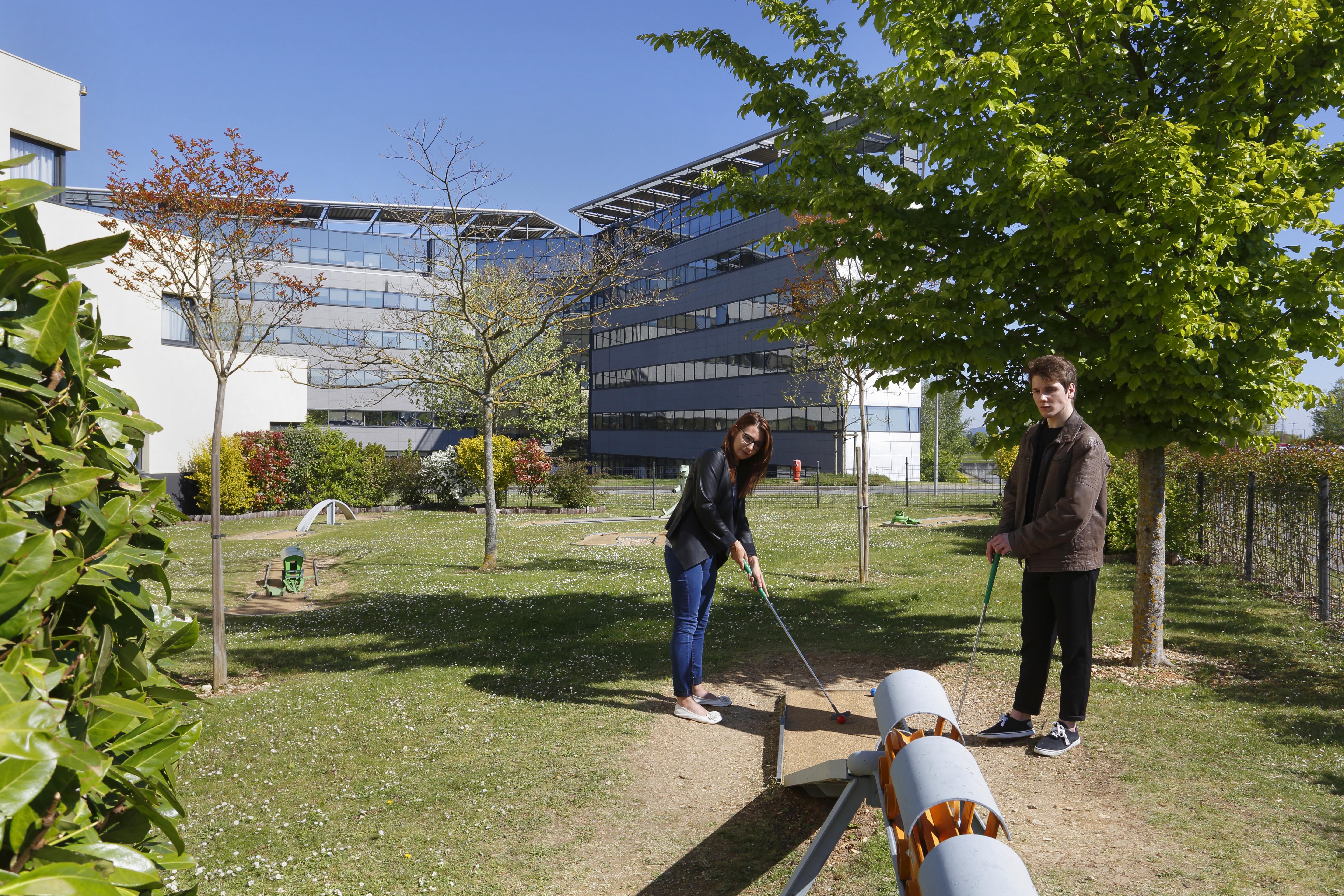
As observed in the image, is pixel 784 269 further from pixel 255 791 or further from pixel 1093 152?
pixel 255 791

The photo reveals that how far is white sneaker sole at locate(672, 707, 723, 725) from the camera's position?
572 centimetres

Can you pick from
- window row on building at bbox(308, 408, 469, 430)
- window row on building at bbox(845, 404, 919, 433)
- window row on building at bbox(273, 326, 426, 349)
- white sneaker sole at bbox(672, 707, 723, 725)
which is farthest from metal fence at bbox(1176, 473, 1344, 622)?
window row on building at bbox(308, 408, 469, 430)

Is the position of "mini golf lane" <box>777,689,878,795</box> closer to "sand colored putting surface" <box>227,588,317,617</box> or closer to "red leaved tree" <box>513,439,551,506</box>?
"sand colored putting surface" <box>227,588,317,617</box>

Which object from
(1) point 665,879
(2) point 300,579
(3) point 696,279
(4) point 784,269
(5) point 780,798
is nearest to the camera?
(1) point 665,879

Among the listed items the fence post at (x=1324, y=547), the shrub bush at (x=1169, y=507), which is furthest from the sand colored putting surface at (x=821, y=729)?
the shrub bush at (x=1169, y=507)

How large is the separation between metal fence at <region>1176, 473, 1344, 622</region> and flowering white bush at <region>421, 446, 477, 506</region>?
2024 cm

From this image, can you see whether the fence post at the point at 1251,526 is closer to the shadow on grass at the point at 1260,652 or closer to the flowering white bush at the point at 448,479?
the shadow on grass at the point at 1260,652

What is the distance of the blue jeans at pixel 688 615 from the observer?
18.4ft

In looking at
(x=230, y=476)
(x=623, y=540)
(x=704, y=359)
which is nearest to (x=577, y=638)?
(x=623, y=540)

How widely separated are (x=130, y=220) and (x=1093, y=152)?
333 inches

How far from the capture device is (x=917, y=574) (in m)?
12.3

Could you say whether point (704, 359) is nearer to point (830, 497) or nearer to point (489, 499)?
point (830, 497)

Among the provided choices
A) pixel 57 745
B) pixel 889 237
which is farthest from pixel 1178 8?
pixel 57 745

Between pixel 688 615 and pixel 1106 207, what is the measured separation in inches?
175
